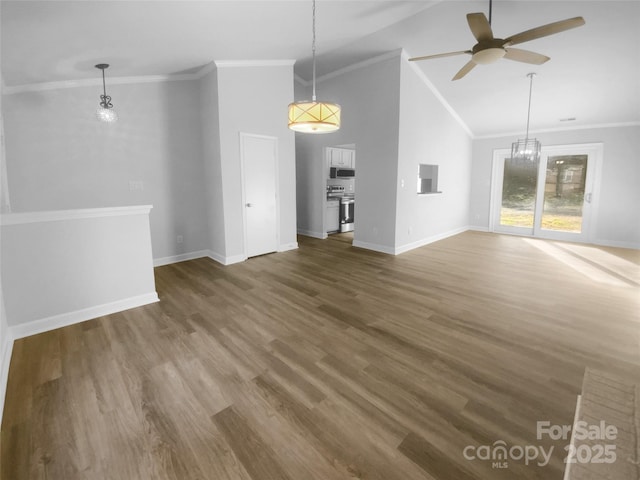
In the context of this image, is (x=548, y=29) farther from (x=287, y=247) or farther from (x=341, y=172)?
(x=341, y=172)

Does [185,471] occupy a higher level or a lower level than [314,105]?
lower

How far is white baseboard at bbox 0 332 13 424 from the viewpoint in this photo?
1.90 m

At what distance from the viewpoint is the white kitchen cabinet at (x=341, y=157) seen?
273 inches

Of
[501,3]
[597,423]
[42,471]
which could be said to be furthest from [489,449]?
[501,3]

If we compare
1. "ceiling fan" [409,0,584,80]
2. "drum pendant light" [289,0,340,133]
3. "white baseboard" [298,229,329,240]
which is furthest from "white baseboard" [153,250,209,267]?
"ceiling fan" [409,0,584,80]

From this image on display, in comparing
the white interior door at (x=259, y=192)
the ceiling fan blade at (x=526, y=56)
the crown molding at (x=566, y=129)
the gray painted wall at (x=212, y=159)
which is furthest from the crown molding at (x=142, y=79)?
the crown molding at (x=566, y=129)

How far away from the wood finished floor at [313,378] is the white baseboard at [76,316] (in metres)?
0.11

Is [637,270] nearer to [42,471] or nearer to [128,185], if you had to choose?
[42,471]

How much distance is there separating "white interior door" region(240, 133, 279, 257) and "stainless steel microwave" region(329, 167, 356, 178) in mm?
1966

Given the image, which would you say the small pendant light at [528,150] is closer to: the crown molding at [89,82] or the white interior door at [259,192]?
the white interior door at [259,192]

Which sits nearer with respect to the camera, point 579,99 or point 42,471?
point 42,471

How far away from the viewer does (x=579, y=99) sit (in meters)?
5.36

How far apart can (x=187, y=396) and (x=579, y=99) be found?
24.1ft

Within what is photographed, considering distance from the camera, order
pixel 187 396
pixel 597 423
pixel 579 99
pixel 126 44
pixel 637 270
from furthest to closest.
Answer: pixel 579 99, pixel 637 270, pixel 126 44, pixel 187 396, pixel 597 423
